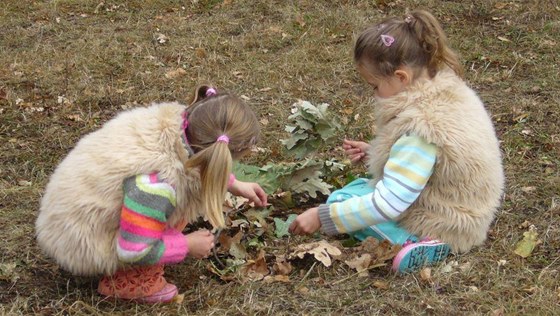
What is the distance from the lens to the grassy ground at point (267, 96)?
282cm

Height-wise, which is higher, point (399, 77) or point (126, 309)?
point (399, 77)

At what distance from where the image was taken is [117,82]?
526 cm

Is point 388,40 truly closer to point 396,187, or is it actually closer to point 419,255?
point 396,187

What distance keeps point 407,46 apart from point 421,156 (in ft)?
1.50

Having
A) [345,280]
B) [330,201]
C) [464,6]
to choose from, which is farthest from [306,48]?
[345,280]

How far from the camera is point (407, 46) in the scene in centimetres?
300

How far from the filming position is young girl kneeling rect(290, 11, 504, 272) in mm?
2934

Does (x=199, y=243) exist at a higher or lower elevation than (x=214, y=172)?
lower

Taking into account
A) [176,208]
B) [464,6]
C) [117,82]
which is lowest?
[464,6]

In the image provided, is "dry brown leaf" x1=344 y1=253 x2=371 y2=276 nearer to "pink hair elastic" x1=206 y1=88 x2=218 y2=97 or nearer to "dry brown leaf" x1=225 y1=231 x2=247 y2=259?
"dry brown leaf" x1=225 y1=231 x2=247 y2=259

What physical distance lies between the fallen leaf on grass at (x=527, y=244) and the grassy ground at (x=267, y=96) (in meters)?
0.03

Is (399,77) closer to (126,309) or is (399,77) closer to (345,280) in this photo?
(345,280)

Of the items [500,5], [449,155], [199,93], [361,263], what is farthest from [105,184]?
[500,5]

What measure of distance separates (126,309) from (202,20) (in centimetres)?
428
